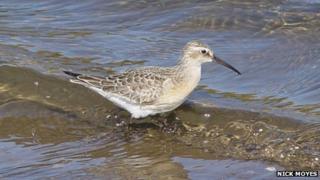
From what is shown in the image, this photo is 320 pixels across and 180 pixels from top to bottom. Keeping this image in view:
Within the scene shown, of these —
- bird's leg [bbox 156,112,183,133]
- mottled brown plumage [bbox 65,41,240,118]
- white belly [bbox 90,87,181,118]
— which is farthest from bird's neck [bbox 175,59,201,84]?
bird's leg [bbox 156,112,183,133]

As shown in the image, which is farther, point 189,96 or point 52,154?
point 189,96

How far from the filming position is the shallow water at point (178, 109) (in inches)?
311

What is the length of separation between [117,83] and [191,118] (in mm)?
901

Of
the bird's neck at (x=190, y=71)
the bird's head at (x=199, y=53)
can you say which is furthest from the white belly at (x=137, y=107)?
the bird's head at (x=199, y=53)

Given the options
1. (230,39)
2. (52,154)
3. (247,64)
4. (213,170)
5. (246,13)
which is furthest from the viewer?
(246,13)

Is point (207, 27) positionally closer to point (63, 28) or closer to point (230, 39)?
point (230, 39)

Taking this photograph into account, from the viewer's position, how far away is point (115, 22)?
12492 millimetres

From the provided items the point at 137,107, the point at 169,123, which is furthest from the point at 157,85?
the point at 169,123

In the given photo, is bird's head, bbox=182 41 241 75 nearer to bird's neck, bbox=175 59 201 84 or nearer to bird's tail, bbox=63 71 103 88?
bird's neck, bbox=175 59 201 84

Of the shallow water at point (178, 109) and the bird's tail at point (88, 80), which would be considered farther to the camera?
the bird's tail at point (88, 80)

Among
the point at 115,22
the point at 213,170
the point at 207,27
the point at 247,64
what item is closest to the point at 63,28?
the point at 115,22

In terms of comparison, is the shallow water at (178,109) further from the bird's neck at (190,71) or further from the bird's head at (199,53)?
the bird's head at (199,53)

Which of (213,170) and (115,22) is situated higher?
(115,22)

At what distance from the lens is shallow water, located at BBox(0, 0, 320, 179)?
7.89 m
